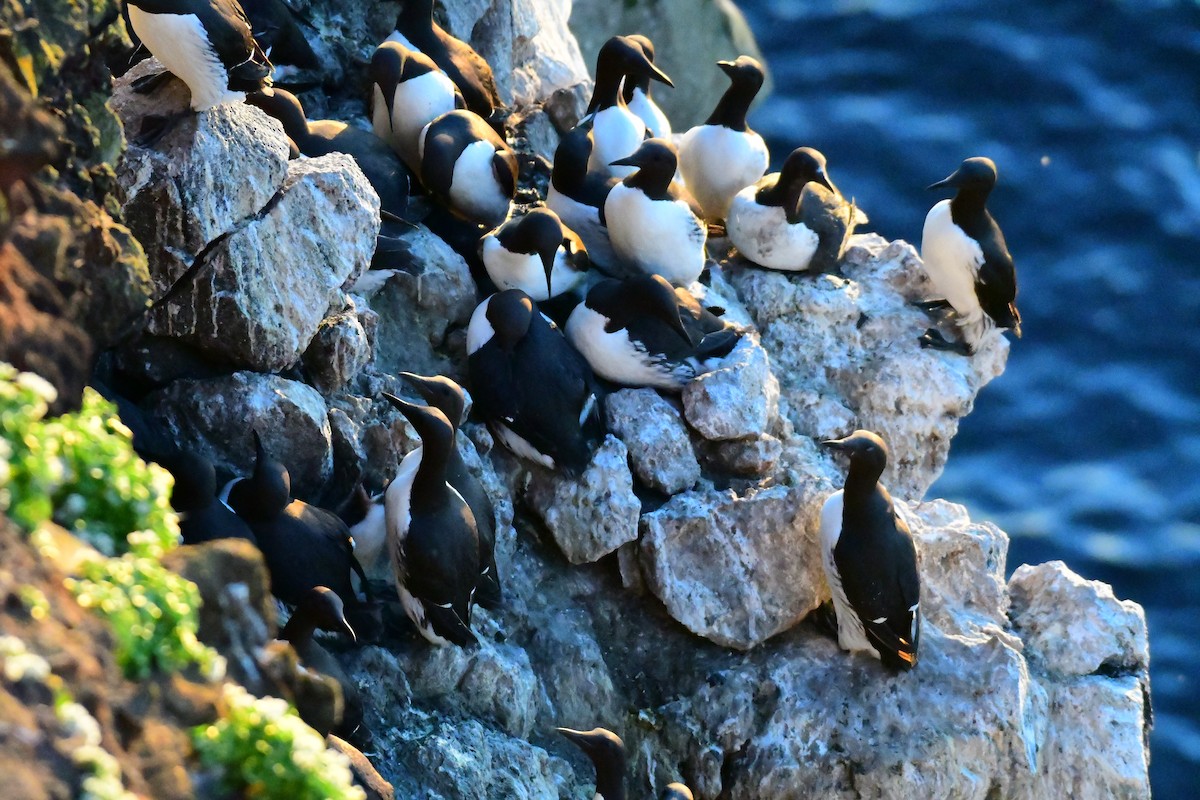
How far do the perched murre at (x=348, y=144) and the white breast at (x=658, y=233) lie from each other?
3.55 ft

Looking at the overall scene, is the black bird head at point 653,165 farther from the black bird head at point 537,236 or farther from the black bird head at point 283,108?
the black bird head at point 283,108

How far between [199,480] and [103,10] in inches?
68.5

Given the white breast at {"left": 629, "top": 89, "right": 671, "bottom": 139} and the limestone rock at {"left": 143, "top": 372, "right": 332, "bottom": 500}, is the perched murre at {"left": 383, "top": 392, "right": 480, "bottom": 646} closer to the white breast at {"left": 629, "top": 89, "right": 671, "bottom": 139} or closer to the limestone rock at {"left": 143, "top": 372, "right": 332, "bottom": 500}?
the limestone rock at {"left": 143, "top": 372, "right": 332, "bottom": 500}

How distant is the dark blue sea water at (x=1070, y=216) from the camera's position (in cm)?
1324

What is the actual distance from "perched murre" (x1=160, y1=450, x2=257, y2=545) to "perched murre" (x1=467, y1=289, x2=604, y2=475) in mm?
1514

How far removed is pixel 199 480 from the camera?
5316 millimetres

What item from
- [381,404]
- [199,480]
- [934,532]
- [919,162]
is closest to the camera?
[199,480]

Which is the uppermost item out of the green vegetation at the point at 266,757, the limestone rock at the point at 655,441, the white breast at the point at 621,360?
the green vegetation at the point at 266,757

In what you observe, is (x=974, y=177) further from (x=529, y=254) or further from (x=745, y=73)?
(x=529, y=254)

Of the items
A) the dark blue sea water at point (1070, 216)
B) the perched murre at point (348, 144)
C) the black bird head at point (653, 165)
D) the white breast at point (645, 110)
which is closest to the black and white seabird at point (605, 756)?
the perched murre at point (348, 144)

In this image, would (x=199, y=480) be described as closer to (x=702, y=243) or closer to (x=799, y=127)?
(x=702, y=243)

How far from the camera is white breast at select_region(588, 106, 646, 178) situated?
820 centimetres

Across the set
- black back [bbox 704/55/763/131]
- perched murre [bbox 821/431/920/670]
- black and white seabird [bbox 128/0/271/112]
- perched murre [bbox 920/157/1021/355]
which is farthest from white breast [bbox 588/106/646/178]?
black and white seabird [bbox 128/0/271/112]

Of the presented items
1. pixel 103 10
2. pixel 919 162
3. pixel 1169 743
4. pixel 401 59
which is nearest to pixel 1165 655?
pixel 1169 743
